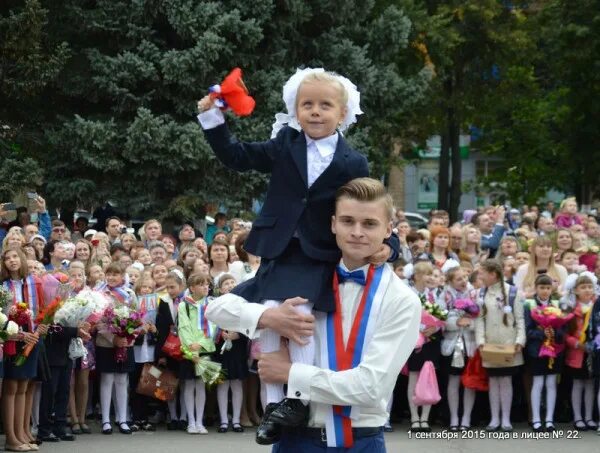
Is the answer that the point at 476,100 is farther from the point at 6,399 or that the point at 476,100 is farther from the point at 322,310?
the point at 322,310

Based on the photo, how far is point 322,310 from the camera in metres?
4.97

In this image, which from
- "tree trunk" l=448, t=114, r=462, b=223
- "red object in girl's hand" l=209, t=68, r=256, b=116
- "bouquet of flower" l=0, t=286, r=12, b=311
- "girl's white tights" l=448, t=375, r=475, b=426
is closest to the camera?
"red object in girl's hand" l=209, t=68, r=256, b=116

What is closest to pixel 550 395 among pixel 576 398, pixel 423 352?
pixel 576 398

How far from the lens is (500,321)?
541 inches

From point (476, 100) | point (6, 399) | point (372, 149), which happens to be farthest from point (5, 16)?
point (476, 100)

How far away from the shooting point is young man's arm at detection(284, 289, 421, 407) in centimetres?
478

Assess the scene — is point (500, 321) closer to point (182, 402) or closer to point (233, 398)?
point (233, 398)

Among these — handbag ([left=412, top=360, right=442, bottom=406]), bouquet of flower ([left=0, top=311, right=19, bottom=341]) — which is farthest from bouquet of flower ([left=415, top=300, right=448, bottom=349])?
bouquet of flower ([left=0, top=311, right=19, bottom=341])

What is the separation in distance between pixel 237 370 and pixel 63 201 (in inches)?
382

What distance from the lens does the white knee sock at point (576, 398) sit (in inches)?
551

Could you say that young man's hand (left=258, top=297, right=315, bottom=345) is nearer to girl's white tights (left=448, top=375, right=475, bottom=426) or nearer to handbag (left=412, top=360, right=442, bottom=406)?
handbag (left=412, top=360, right=442, bottom=406)

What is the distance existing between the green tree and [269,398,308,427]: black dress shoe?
55.7ft

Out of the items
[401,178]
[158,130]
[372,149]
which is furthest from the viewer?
[401,178]

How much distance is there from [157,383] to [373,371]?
9117 millimetres
